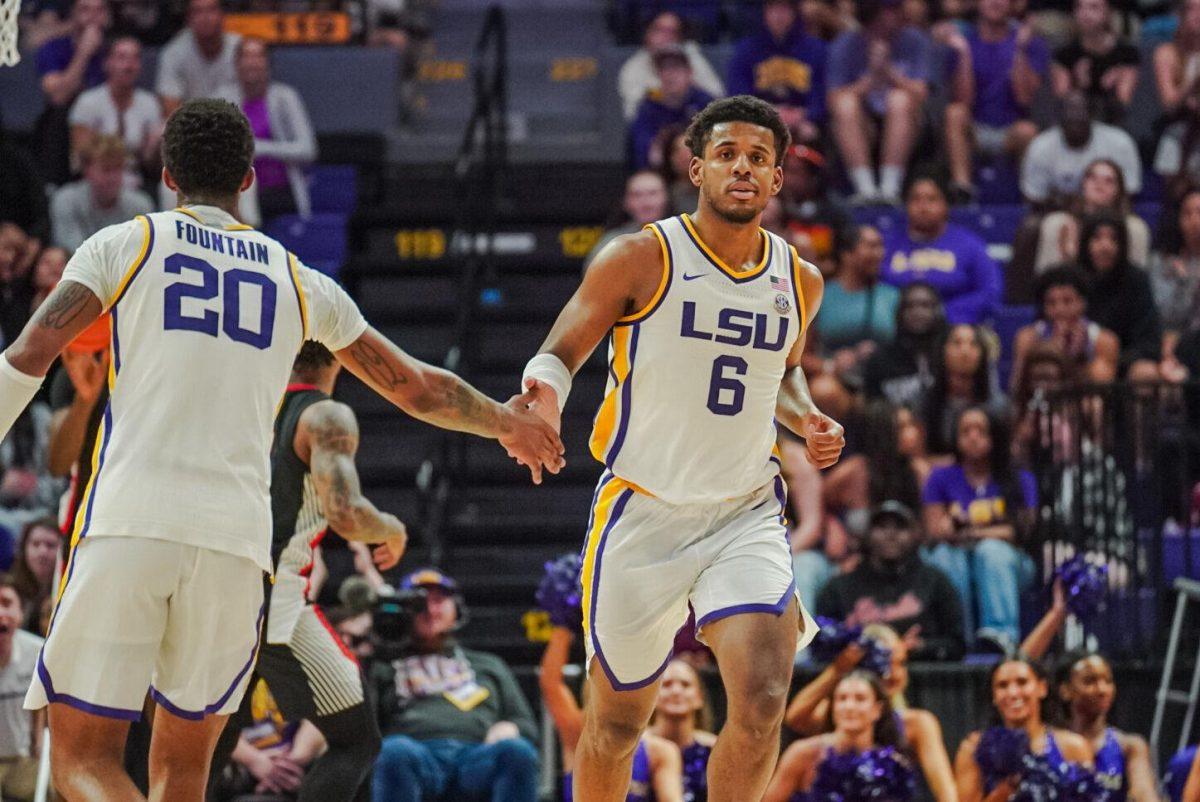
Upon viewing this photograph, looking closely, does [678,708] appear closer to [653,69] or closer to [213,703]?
[213,703]

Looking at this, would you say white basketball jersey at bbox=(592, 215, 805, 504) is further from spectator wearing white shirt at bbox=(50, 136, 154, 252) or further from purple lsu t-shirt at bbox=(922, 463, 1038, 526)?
spectator wearing white shirt at bbox=(50, 136, 154, 252)

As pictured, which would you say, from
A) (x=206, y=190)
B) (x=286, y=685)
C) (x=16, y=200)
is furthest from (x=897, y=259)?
(x=206, y=190)

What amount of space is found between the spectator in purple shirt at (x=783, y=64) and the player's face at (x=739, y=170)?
7.66 m

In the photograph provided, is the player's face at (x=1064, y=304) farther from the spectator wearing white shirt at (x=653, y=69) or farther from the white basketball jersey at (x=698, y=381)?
the white basketball jersey at (x=698, y=381)

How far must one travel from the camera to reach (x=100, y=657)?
533 centimetres

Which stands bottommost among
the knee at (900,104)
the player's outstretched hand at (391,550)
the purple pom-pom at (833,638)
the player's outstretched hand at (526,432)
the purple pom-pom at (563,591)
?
the purple pom-pom at (833,638)

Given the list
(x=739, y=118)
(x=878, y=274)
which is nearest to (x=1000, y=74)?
(x=878, y=274)

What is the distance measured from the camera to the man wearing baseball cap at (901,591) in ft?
34.4

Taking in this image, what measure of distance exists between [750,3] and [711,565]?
1055 centimetres

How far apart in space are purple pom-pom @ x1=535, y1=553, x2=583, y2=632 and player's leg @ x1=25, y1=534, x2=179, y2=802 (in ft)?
14.1

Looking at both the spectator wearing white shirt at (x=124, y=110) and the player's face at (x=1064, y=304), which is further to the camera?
the spectator wearing white shirt at (x=124, y=110)

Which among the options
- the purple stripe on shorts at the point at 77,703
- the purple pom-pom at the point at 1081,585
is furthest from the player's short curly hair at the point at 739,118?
the purple pom-pom at the point at 1081,585

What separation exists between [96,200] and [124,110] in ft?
4.25

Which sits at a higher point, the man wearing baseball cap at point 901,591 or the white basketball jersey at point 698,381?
the white basketball jersey at point 698,381
